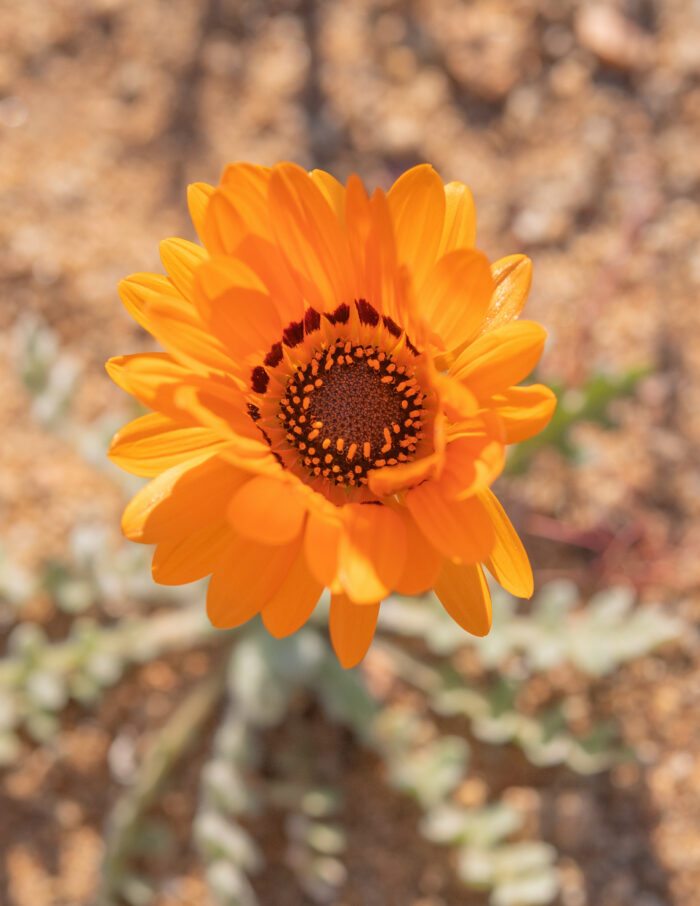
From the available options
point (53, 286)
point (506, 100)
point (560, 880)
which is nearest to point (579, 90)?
point (506, 100)

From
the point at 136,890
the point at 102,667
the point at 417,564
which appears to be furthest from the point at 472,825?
the point at 417,564

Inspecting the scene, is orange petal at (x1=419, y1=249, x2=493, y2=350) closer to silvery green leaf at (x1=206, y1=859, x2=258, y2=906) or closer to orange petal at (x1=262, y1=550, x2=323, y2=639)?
orange petal at (x1=262, y1=550, x2=323, y2=639)

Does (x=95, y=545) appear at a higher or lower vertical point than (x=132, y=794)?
higher

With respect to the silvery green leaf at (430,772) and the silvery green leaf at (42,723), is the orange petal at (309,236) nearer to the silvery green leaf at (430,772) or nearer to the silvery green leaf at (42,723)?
the silvery green leaf at (430,772)

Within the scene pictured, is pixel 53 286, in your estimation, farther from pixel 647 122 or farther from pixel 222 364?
pixel 647 122

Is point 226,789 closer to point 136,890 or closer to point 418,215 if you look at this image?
point 136,890

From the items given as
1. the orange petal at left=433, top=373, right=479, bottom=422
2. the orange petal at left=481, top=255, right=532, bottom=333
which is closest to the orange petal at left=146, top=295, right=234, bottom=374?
the orange petal at left=433, top=373, right=479, bottom=422

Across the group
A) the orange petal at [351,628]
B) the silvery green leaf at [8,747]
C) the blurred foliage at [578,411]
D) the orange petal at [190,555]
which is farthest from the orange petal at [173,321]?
the silvery green leaf at [8,747]
